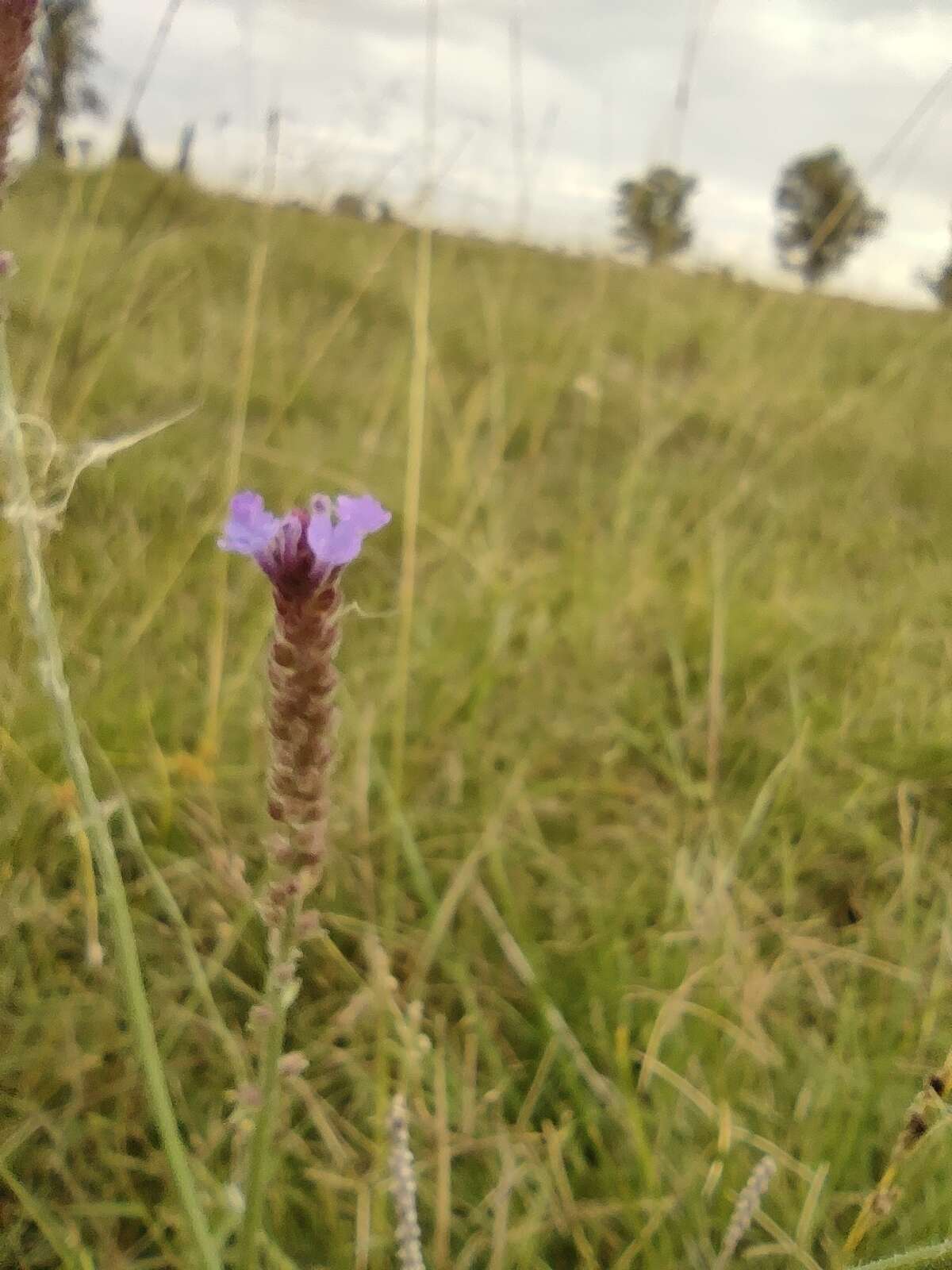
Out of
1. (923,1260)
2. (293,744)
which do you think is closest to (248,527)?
(293,744)

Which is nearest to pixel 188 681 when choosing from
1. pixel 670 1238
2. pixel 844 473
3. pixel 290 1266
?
pixel 290 1266

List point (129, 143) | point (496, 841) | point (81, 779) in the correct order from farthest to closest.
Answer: point (129, 143) < point (496, 841) < point (81, 779)

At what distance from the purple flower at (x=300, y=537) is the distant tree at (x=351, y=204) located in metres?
1.29

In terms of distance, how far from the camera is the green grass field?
0.91 meters

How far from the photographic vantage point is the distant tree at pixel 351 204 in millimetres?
1670

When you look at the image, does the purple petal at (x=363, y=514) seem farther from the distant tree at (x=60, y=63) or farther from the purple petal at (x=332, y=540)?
the distant tree at (x=60, y=63)

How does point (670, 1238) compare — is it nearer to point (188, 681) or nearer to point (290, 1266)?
point (290, 1266)

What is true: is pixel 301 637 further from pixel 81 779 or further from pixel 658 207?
pixel 658 207

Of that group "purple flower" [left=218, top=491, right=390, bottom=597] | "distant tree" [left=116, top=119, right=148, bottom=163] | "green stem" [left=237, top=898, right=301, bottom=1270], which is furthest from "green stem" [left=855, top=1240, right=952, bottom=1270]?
"distant tree" [left=116, top=119, right=148, bottom=163]

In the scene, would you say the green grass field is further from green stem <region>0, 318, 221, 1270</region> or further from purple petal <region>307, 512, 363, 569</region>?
purple petal <region>307, 512, 363, 569</region>

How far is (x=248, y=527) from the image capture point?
53 cm

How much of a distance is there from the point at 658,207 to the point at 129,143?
983 mm

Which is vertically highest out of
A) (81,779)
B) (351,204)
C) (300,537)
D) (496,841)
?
(351,204)

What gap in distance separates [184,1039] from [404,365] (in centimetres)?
183
